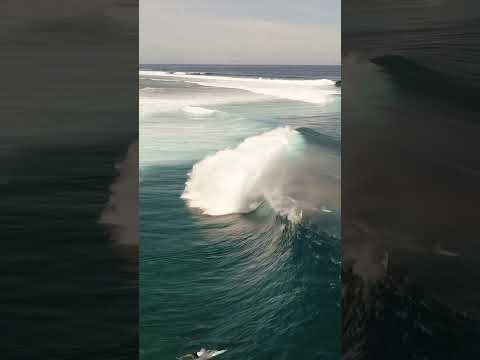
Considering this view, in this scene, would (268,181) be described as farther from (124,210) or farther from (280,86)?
(124,210)

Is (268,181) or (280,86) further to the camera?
(280,86)

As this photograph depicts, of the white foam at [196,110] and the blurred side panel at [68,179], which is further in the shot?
the white foam at [196,110]

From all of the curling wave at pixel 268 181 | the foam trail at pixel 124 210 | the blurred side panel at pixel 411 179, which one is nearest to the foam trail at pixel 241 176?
the curling wave at pixel 268 181

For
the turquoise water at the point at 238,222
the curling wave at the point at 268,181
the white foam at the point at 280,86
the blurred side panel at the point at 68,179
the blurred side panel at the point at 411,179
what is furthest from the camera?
the white foam at the point at 280,86

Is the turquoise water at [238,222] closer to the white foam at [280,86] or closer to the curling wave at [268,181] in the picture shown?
the curling wave at [268,181]

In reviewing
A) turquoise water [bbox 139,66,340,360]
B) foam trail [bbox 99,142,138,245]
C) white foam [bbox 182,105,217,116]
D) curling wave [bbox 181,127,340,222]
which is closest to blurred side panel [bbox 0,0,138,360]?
foam trail [bbox 99,142,138,245]

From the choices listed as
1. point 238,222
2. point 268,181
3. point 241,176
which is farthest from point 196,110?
point 238,222

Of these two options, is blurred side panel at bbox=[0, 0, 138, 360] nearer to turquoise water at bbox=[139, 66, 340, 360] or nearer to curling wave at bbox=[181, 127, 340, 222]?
turquoise water at bbox=[139, 66, 340, 360]
